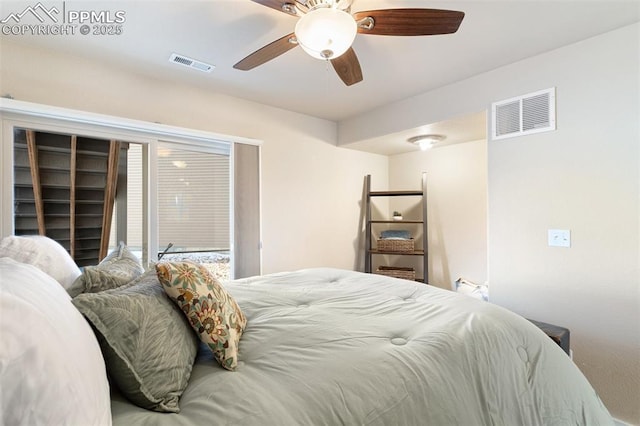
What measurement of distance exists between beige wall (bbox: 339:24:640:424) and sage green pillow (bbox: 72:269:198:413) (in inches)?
89.0

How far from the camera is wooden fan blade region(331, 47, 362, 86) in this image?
162cm

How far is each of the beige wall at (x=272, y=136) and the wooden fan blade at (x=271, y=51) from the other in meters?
0.98

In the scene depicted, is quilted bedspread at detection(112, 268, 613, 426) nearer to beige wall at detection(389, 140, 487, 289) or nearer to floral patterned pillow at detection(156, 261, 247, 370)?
floral patterned pillow at detection(156, 261, 247, 370)

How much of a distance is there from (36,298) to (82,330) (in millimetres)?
108

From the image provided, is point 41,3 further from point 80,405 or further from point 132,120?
point 80,405

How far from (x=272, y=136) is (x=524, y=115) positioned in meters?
2.16

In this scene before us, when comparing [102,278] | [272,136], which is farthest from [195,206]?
[102,278]

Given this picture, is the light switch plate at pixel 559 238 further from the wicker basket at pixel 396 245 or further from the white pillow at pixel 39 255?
the white pillow at pixel 39 255

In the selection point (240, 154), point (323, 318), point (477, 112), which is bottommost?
point (323, 318)

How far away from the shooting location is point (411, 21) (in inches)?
52.3

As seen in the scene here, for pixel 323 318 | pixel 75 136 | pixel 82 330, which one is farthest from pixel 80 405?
pixel 75 136

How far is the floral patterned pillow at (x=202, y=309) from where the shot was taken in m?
0.84

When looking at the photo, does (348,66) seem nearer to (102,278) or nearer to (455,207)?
(102,278)

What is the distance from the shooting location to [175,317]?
0.82 metres
